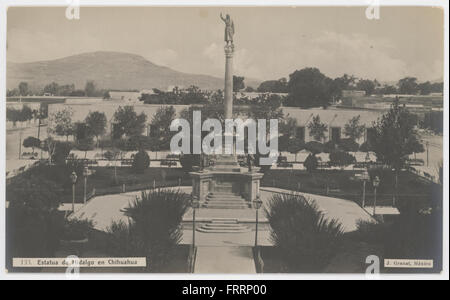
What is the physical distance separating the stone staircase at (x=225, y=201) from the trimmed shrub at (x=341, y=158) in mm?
2565

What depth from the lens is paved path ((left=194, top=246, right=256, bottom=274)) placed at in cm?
1756

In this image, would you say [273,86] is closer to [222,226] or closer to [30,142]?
[222,226]

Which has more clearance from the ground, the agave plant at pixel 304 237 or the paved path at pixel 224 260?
the agave plant at pixel 304 237

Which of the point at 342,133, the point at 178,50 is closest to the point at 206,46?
the point at 178,50

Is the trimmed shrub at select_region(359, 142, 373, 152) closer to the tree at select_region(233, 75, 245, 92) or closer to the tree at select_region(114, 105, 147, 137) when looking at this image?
the tree at select_region(233, 75, 245, 92)

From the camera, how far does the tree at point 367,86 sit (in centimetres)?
1887

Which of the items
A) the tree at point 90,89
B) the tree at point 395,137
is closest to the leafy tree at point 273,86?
the tree at point 395,137

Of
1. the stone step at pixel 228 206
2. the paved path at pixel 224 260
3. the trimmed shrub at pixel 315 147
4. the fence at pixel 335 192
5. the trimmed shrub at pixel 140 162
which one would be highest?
the trimmed shrub at pixel 315 147

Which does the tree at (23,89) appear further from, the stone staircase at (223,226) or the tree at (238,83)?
the stone staircase at (223,226)

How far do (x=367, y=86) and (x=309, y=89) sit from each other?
4.76ft

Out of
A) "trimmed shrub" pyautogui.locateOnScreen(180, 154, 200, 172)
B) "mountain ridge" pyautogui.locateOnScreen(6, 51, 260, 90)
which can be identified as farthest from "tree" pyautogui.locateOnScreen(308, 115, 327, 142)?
"trimmed shrub" pyautogui.locateOnScreen(180, 154, 200, 172)

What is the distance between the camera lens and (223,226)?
18.5 m

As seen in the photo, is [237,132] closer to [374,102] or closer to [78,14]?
[374,102]

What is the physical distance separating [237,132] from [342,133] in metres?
2.74
